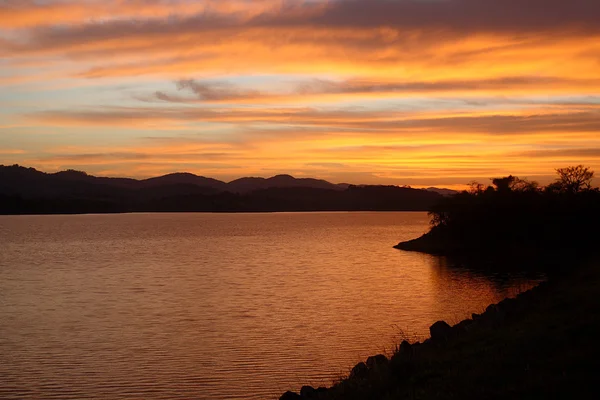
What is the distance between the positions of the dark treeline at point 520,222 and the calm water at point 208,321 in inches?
796

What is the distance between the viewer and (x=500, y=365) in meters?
16.6

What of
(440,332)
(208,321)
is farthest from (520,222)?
(440,332)

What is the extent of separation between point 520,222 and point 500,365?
9326 cm

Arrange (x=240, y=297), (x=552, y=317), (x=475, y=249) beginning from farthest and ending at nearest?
(x=475, y=249), (x=240, y=297), (x=552, y=317)

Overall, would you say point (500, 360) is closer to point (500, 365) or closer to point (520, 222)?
Result: point (500, 365)

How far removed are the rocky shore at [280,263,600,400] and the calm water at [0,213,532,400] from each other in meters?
7.70

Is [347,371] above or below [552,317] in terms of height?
below

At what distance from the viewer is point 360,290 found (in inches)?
2383

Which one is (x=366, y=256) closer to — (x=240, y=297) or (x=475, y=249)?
(x=475, y=249)

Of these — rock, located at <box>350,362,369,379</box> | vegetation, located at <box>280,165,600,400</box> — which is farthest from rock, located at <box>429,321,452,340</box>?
rock, located at <box>350,362,369,379</box>

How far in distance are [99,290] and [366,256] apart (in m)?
53.6

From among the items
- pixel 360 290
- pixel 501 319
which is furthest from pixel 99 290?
pixel 501 319

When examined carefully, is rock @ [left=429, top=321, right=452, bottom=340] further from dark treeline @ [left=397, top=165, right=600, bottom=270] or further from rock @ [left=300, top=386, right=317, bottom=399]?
dark treeline @ [left=397, top=165, right=600, bottom=270]

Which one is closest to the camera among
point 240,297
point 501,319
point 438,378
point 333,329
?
point 438,378
